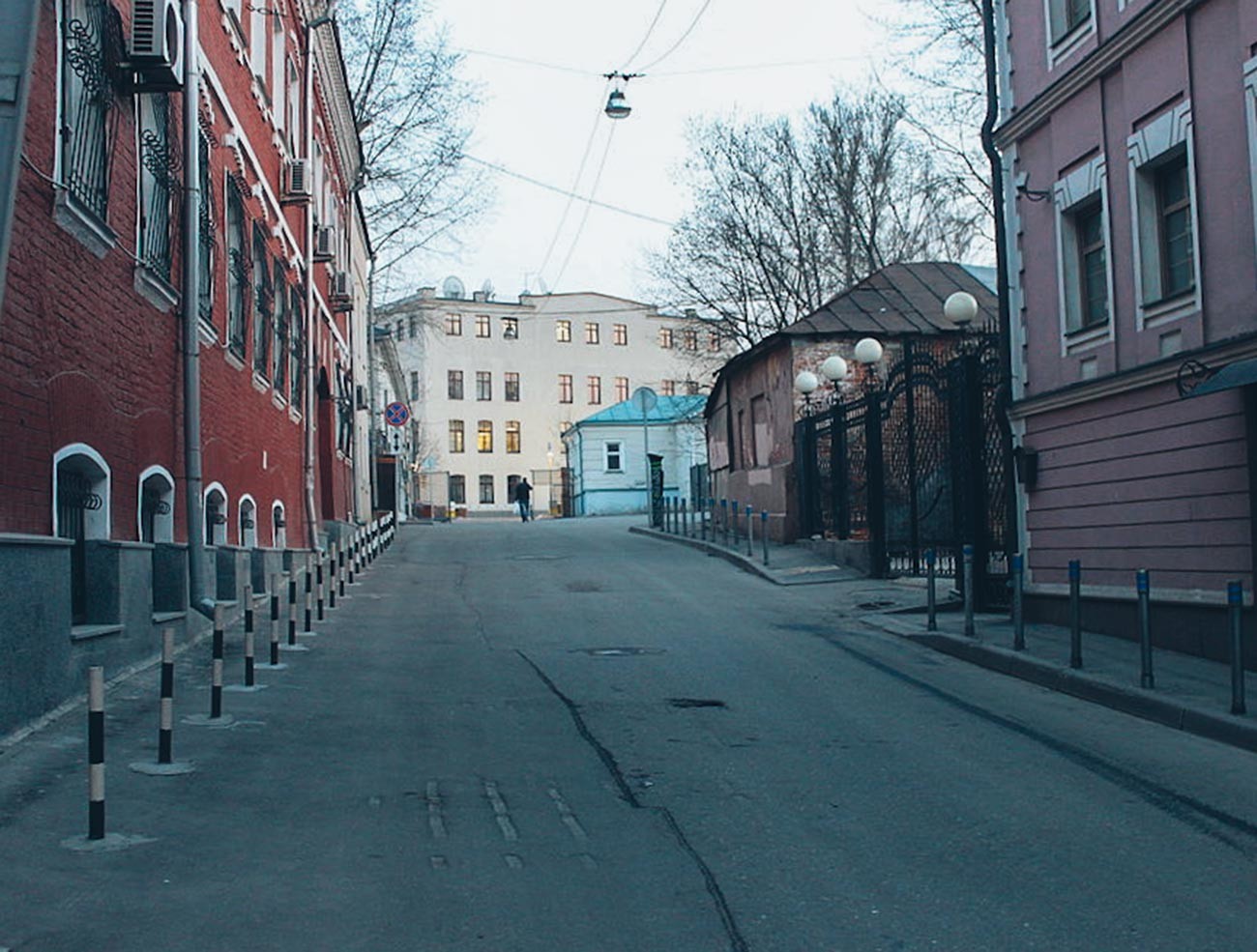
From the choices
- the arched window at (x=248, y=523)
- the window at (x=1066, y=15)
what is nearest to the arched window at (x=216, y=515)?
the arched window at (x=248, y=523)

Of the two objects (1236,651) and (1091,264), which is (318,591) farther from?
(1236,651)

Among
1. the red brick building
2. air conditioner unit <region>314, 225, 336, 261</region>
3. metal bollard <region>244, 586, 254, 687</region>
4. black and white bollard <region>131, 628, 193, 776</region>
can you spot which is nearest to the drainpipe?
the red brick building

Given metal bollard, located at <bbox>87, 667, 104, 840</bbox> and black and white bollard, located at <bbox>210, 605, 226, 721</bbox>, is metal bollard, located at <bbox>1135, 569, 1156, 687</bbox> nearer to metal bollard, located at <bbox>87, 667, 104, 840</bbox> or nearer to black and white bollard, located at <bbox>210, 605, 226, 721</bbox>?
black and white bollard, located at <bbox>210, 605, 226, 721</bbox>

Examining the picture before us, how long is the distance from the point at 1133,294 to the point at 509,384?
6990cm

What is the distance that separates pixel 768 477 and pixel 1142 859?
21870 mm

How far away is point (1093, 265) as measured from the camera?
14.1 metres

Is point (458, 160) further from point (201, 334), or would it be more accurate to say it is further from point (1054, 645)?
point (1054, 645)

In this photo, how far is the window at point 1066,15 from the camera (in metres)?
14.1

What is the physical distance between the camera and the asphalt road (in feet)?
16.2

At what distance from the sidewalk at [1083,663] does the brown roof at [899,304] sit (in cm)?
1006

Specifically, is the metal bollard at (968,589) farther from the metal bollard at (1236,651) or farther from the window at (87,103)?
the window at (87,103)

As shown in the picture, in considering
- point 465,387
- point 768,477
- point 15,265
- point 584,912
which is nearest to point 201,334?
point 15,265

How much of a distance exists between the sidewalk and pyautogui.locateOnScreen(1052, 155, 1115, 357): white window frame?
300cm

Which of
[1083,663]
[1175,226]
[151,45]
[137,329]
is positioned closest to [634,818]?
[1083,663]
